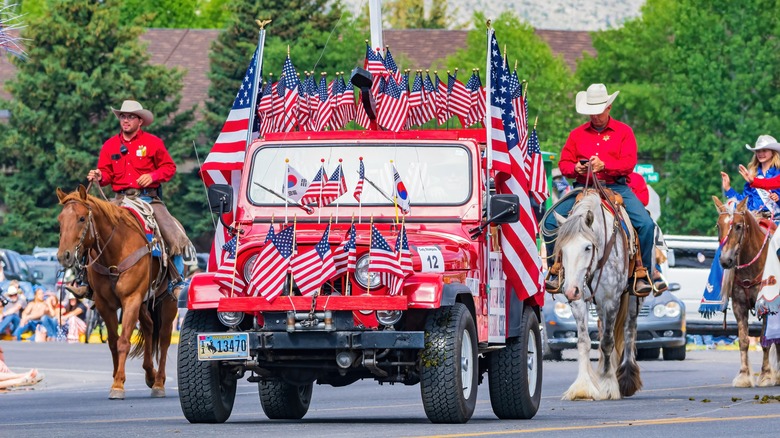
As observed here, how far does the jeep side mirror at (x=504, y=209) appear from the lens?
14930 mm

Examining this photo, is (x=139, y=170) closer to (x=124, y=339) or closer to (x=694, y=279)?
(x=124, y=339)

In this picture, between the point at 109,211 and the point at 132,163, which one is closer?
the point at 109,211

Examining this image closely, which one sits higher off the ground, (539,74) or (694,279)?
(539,74)

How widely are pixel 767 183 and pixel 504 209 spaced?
9.15 metres

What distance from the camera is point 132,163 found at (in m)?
21.0

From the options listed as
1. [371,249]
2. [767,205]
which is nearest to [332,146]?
[371,249]

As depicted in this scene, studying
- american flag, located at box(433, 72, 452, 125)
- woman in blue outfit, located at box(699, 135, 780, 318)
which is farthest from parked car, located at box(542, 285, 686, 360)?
american flag, located at box(433, 72, 452, 125)

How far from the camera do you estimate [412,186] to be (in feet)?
52.3

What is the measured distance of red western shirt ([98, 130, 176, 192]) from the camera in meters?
21.0

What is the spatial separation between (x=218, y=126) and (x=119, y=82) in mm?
4481

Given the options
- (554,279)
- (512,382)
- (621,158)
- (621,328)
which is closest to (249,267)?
(512,382)

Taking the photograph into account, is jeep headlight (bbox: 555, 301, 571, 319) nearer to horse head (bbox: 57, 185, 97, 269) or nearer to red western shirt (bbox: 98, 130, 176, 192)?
red western shirt (bbox: 98, 130, 176, 192)

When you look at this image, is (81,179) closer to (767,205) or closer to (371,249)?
(767,205)

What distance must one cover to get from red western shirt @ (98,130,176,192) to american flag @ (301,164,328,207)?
5605 millimetres
